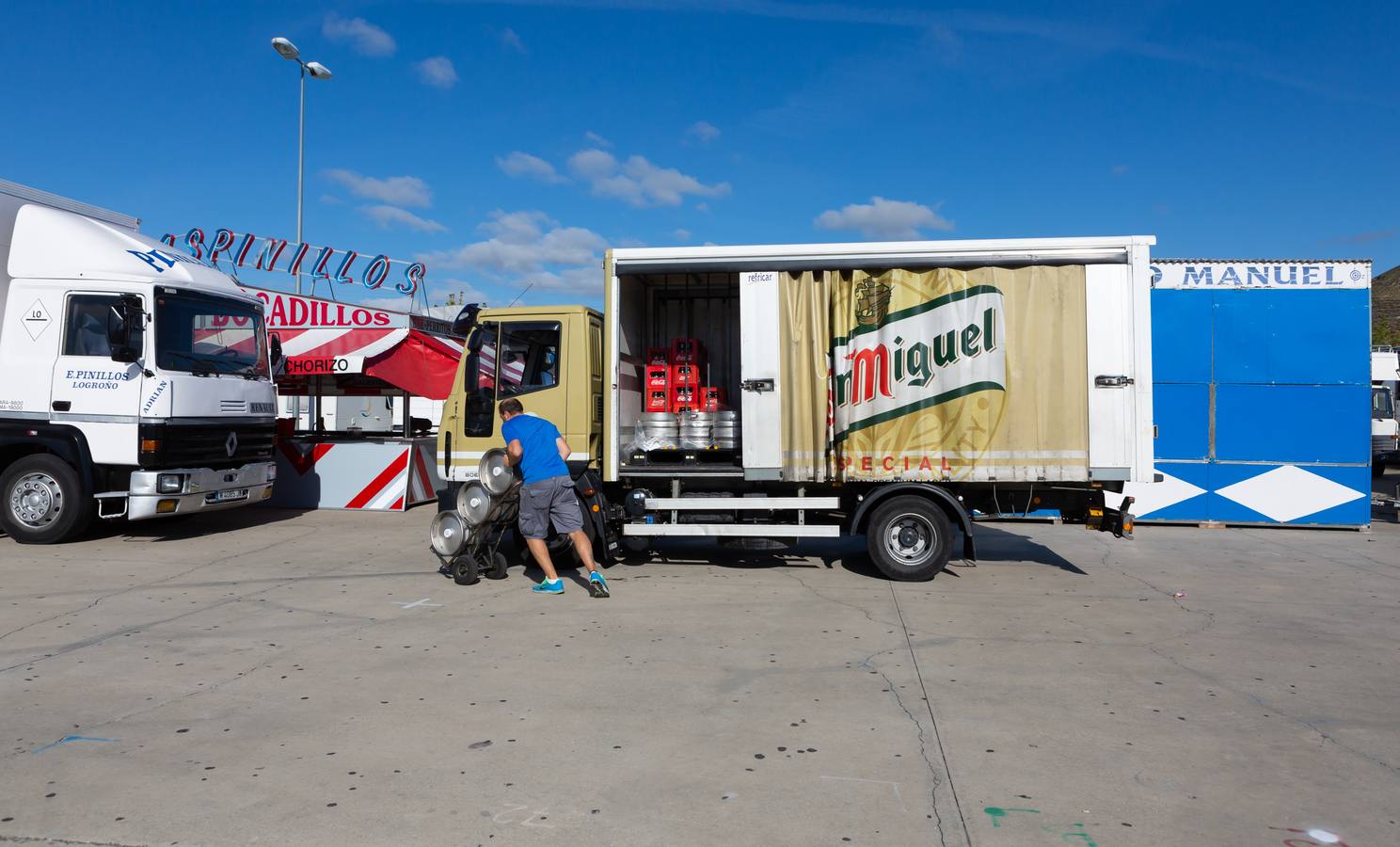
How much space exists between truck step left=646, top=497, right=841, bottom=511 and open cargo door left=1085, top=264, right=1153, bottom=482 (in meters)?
2.38

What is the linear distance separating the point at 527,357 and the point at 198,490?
14.1 ft

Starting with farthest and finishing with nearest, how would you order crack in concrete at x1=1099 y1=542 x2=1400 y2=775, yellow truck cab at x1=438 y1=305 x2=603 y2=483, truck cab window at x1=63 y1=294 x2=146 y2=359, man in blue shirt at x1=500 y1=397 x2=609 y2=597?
1. truck cab window at x1=63 y1=294 x2=146 y2=359
2. yellow truck cab at x1=438 y1=305 x2=603 y2=483
3. man in blue shirt at x1=500 y1=397 x2=609 y2=597
4. crack in concrete at x1=1099 y1=542 x2=1400 y2=775

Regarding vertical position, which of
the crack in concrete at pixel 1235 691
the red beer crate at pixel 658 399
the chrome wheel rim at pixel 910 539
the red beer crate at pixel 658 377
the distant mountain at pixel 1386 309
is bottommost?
the crack in concrete at pixel 1235 691

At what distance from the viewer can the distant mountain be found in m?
44.5

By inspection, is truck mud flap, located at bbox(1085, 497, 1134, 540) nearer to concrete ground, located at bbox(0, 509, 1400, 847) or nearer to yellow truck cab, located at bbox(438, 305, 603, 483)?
concrete ground, located at bbox(0, 509, 1400, 847)

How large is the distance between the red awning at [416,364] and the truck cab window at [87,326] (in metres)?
3.73

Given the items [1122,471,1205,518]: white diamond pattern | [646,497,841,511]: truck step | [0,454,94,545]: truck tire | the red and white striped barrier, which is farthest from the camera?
the red and white striped barrier

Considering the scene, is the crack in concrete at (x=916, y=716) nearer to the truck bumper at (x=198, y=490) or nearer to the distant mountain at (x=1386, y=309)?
the truck bumper at (x=198, y=490)

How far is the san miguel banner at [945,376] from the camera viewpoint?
780 cm

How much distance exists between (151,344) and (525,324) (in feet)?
13.5

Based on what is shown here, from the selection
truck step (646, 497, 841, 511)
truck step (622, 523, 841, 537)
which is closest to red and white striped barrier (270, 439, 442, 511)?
truck step (622, 523, 841, 537)

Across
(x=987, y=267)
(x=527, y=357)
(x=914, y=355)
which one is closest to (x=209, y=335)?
(x=527, y=357)

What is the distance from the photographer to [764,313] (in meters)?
8.17

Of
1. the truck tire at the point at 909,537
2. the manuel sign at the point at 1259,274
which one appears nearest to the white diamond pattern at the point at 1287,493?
the manuel sign at the point at 1259,274
